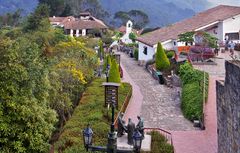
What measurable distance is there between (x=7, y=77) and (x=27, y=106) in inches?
55.5

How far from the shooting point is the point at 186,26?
137 feet

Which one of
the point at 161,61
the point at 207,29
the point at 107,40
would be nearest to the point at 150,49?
the point at 207,29

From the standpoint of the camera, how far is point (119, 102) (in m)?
23.2

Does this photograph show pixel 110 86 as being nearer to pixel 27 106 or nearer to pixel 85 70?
pixel 27 106

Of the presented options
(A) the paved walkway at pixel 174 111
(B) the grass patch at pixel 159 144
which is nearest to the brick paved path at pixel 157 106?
(A) the paved walkway at pixel 174 111

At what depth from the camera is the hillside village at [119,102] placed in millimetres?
12562

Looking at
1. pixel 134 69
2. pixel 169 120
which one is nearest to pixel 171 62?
pixel 134 69

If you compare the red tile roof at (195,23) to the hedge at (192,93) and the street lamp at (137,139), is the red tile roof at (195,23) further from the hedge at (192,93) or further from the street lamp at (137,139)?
the street lamp at (137,139)

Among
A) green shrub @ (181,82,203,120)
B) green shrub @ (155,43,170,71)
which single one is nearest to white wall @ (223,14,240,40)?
green shrub @ (155,43,170,71)

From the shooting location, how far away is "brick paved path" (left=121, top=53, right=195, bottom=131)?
20.6 metres

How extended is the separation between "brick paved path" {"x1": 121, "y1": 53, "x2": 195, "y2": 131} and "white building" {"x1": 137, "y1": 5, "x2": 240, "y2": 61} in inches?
241

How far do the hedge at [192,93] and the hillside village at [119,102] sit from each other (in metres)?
0.05

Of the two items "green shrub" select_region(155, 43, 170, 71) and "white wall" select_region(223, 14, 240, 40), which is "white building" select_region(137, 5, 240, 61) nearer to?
"white wall" select_region(223, 14, 240, 40)

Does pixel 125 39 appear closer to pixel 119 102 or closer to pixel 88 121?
pixel 119 102
